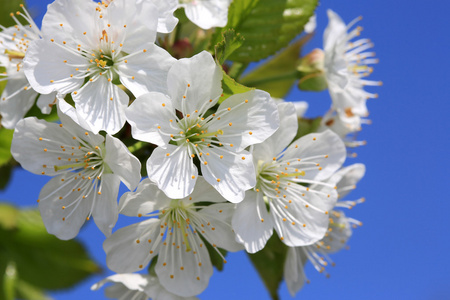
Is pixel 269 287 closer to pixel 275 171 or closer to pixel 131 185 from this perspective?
pixel 275 171

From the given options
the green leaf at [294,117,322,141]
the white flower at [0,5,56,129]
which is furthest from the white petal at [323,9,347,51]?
the white flower at [0,5,56,129]

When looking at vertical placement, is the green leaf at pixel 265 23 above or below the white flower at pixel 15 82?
above

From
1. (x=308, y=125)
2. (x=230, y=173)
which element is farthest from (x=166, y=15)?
(x=308, y=125)

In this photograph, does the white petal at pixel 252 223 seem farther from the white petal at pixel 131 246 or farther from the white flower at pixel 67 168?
the white flower at pixel 67 168

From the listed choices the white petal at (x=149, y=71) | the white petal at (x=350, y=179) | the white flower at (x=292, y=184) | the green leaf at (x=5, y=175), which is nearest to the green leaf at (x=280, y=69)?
the white petal at (x=350, y=179)

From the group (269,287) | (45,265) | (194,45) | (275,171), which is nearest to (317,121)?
(275,171)

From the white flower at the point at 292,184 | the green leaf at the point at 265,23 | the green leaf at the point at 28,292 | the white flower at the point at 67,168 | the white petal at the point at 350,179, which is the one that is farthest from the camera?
the green leaf at the point at 28,292

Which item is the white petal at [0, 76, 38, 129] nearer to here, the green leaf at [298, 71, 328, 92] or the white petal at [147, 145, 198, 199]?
the white petal at [147, 145, 198, 199]
